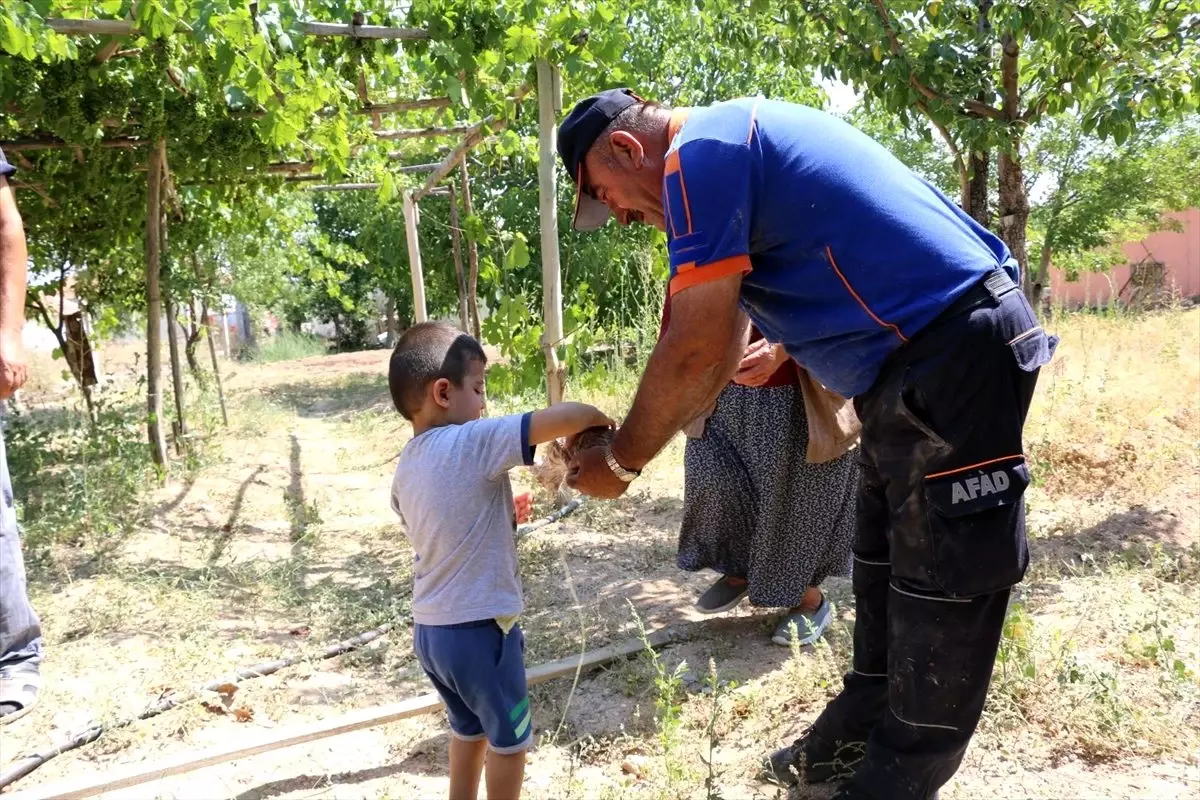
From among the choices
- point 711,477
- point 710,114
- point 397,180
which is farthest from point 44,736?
point 397,180

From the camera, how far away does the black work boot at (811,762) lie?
2367mm

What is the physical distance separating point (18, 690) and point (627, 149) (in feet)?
9.65

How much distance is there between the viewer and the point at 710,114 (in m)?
1.79

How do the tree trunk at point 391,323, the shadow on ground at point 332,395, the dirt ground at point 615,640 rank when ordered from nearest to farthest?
1. the dirt ground at point 615,640
2. the shadow on ground at point 332,395
3. the tree trunk at point 391,323

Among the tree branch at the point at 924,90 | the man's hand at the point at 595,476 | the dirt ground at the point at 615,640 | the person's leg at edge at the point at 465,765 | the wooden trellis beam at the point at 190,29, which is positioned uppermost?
the wooden trellis beam at the point at 190,29

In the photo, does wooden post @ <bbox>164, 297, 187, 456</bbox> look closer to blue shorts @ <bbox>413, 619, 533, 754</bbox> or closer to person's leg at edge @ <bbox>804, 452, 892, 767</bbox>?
blue shorts @ <bbox>413, 619, 533, 754</bbox>

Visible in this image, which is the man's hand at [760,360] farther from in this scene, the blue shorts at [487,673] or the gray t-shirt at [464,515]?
the blue shorts at [487,673]

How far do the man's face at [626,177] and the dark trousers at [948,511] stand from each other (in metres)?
0.64

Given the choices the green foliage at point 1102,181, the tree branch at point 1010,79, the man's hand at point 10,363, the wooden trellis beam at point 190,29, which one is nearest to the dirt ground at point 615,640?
the man's hand at point 10,363

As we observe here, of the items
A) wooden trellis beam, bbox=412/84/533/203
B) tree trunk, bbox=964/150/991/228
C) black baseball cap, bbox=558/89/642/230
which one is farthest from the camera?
wooden trellis beam, bbox=412/84/533/203

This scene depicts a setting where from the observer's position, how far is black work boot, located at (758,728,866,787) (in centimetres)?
237

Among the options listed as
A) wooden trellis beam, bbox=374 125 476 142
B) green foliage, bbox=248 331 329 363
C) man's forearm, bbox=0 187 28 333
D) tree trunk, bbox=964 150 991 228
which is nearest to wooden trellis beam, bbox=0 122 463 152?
wooden trellis beam, bbox=374 125 476 142

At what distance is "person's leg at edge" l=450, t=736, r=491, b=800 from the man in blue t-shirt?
34.8 inches

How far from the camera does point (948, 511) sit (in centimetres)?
174
